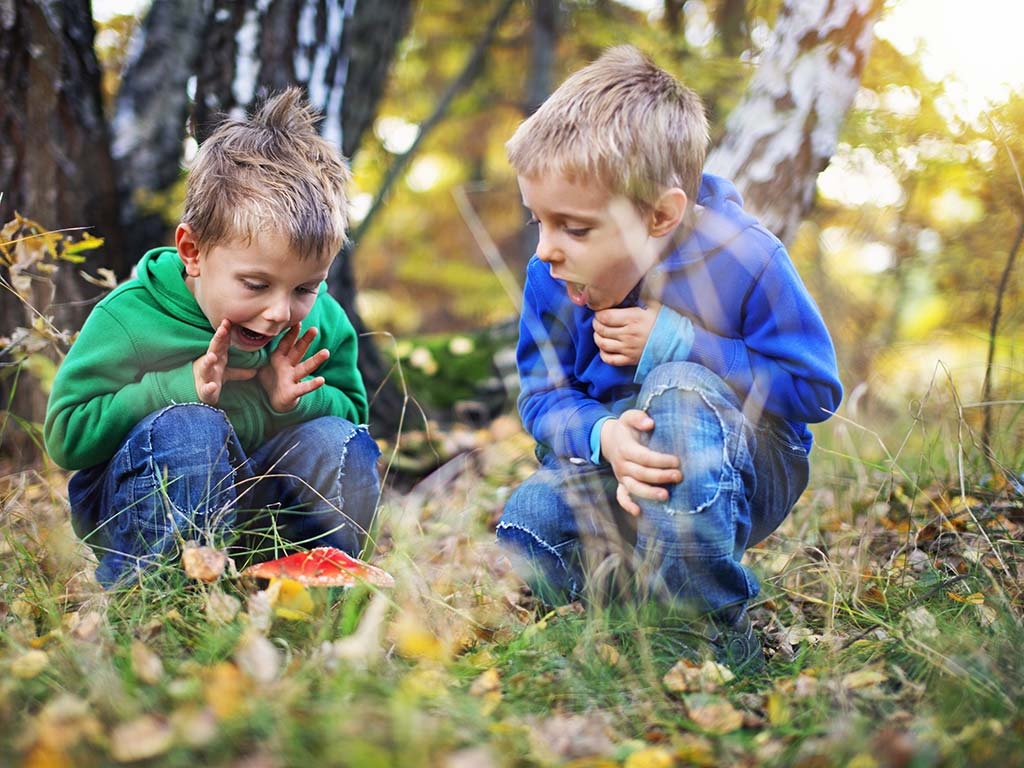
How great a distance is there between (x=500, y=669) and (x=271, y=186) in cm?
130

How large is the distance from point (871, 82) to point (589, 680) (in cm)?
312

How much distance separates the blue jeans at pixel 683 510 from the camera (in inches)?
77.8

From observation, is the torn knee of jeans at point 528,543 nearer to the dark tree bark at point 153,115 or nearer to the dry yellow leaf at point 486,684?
the dry yellow leaf at point 486,684

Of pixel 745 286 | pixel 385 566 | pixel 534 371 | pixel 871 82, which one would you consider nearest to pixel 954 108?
pixel 871 82

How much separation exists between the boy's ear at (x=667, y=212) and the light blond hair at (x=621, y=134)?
0.02 metres

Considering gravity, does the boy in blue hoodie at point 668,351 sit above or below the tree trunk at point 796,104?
below

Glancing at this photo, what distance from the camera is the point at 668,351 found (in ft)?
6.83

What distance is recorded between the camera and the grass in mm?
1354

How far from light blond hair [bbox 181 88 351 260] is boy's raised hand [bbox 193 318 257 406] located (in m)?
0.24

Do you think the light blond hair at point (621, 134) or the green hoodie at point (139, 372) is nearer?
the light blond hair at point (621, 134)

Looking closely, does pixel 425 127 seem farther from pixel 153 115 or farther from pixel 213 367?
pixel 213 367

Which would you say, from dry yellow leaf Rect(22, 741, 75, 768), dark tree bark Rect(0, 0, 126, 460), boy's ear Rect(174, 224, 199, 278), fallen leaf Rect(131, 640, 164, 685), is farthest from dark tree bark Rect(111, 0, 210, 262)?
dry yellow leaf Rect(22, 741, 75, 768)

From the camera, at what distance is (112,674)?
4.96 feet

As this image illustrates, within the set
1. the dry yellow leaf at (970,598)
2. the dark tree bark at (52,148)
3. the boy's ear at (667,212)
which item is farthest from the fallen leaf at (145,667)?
the dark tree bark at (52,148)
